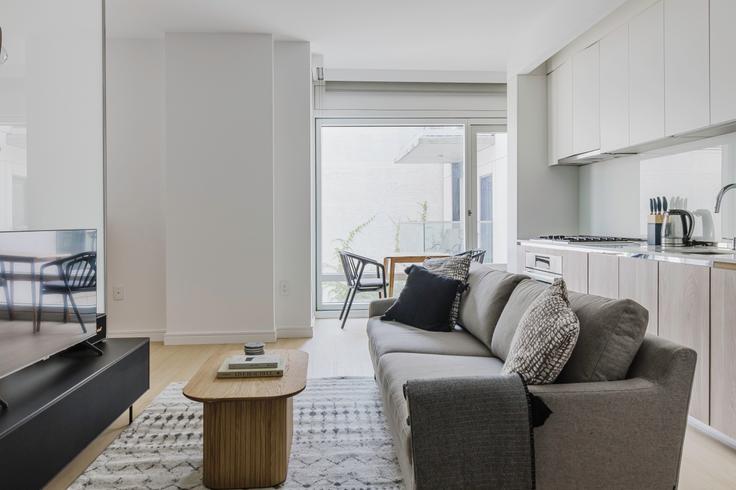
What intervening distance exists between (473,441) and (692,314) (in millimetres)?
1670

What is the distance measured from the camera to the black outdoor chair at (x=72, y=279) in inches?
81.1

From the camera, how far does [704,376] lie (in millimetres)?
2326

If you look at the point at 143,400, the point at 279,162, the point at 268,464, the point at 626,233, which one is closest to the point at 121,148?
the point at 279,162

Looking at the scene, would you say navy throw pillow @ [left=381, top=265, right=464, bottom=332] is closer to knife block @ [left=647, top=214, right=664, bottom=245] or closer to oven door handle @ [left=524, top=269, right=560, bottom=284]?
oven door handle @ [left=524, top=269, right=560, bottom=284]

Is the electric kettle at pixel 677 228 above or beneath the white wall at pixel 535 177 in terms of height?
beneath

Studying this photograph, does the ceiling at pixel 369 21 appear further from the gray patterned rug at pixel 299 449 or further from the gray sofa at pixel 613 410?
the gray patterned rug at pixel 299 449

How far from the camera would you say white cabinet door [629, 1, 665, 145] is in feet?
9.86

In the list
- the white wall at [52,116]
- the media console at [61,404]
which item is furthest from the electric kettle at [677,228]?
the white wall at [52,116]

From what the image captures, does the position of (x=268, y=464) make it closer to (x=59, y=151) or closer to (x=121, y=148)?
(x=59, y=151)

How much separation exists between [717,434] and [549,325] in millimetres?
1500

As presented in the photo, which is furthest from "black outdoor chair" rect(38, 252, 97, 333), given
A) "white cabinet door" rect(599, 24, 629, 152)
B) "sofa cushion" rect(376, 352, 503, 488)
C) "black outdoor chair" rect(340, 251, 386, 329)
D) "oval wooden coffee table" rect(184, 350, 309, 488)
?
"white cabinet door" rect(599, 24, 629, 152)

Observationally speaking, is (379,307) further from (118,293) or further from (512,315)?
(118,293)

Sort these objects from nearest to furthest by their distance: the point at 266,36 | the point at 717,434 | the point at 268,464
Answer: the point at 268,464 < the point at 717,434 < the point at 266,36

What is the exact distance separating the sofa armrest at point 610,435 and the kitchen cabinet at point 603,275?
1.68m
